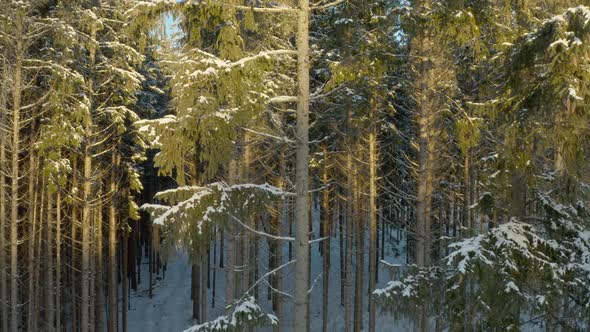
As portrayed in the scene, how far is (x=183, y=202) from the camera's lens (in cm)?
659

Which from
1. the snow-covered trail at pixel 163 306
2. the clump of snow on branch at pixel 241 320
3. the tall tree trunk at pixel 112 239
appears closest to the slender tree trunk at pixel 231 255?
the clump of snow on branch at pixel 241 320

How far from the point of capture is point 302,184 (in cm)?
715

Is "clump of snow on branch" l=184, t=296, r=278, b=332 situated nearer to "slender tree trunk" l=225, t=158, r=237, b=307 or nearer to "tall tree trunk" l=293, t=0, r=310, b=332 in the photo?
"tall tree trunk" l=293, t=0, r=310, b=332

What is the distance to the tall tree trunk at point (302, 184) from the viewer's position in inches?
282

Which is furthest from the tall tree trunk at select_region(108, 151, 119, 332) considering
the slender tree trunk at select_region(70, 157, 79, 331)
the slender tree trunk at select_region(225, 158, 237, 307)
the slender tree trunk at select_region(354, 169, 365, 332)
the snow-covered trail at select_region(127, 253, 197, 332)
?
the slender tree trunk at select_region(354, 169, 365, 332)

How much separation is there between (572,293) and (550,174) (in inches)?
77.9

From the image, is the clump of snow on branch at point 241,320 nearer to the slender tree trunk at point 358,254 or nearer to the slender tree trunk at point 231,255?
the slender tree trunk at point 231,255

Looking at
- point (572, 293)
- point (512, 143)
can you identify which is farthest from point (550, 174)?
point (572, 293)

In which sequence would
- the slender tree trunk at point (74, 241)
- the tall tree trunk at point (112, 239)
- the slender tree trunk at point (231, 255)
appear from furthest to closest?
the tall tree trunk at point (112, 239) < the slender tree trunk at point (74, 241) < the slender tree trunk at point (231, 255)

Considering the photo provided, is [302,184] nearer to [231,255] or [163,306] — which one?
[231,255]

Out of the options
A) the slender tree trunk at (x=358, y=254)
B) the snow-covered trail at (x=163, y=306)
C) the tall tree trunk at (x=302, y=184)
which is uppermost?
the tall tree trunk at (x=302, y=184)

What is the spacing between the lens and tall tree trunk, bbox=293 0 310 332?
716 centimetres

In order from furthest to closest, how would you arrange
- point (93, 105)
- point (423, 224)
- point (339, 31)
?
point (93, 105)
point (423, 224)
point (339, 31)

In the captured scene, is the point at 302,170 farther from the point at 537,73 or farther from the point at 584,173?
the point at 584,173
